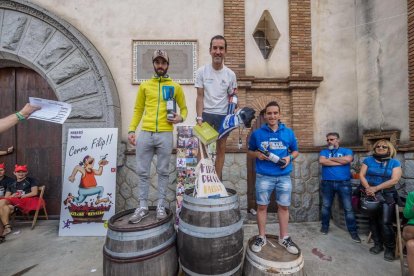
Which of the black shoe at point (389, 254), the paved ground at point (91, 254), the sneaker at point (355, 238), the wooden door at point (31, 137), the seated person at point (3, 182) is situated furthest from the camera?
the wooden door at point (31, 137)

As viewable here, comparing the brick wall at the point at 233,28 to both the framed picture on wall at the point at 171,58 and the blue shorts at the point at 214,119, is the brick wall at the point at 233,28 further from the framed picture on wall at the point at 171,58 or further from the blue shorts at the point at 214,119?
the blue shorts at the point at 214,119

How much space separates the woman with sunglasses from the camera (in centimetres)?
322

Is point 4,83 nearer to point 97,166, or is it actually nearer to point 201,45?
point 97,166

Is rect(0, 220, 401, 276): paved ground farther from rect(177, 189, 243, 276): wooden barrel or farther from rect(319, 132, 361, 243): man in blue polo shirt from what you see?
rect(177, 189, 243, 276): wooden barrel

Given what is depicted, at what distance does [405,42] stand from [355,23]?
1.30 meters

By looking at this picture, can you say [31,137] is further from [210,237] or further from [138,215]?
[210,237]

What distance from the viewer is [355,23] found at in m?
5.03

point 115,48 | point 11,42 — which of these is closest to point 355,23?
point 115,48

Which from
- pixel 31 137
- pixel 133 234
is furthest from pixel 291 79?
pixel 31 137

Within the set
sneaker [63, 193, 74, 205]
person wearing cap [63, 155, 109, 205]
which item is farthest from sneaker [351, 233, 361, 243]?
sneaker [63, 193, 74, 205]

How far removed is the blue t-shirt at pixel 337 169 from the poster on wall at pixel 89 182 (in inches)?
163

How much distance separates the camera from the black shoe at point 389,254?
3.14 m

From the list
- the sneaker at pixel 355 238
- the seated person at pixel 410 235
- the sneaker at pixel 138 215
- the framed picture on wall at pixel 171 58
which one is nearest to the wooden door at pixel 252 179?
the sneaker at pixel 355 238

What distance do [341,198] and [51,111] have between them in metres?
4.75
